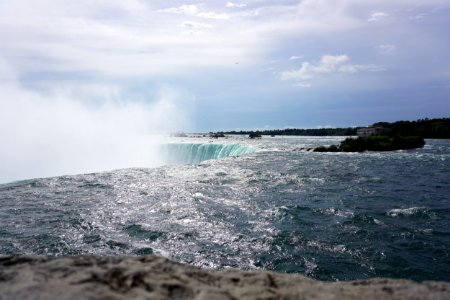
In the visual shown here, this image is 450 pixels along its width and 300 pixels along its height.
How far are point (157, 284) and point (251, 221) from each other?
41.8 feet

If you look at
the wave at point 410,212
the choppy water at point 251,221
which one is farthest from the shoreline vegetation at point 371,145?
the wave at point 410,212

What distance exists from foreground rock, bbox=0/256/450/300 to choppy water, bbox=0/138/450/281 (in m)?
6.75

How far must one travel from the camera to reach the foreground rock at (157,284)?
3215 mm

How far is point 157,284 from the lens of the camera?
136 inches

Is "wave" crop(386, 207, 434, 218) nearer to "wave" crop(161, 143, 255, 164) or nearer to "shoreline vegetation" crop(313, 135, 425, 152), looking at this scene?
"wave" crop(161, 143, 255, 164)

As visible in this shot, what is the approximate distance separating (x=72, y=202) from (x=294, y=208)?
10921 millimetres

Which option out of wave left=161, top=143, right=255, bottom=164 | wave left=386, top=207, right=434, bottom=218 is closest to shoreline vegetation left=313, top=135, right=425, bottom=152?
wave left=161, top=143, right=255, bottom=164

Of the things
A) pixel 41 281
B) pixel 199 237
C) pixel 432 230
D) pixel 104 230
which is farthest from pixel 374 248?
pixel 41 281

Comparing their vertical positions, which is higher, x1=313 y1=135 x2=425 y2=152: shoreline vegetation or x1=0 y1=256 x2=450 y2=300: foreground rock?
x1=0 y1=256 x2=450 y2=300: foreground rock

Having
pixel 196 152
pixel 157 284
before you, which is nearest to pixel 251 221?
pixel 157 284

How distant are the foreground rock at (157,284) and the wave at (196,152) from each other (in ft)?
162

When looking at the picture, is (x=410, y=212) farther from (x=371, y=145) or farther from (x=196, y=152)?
(x=371, y=145)

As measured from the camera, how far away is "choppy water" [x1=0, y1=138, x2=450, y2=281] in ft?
37.8

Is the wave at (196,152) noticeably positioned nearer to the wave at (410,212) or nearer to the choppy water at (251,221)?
the choppy water at (251,221)
